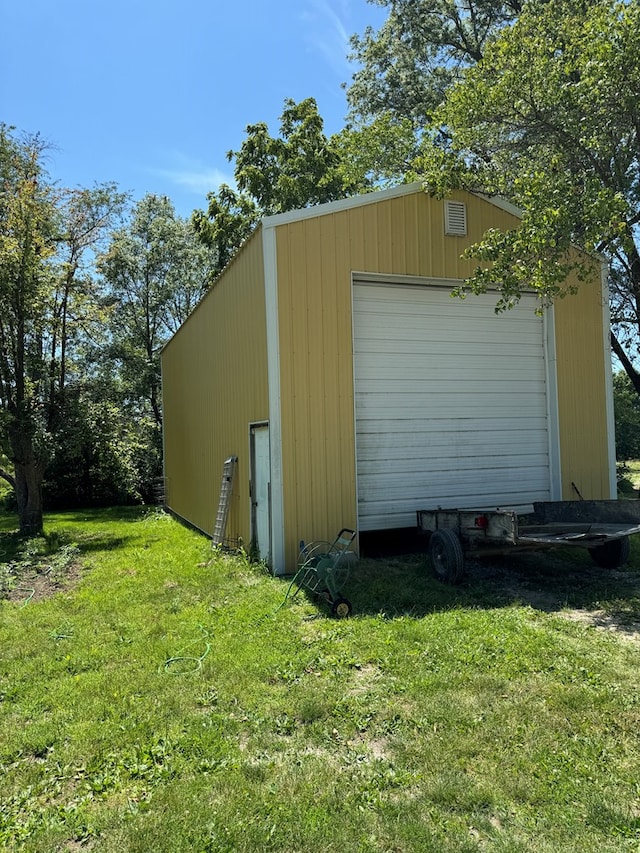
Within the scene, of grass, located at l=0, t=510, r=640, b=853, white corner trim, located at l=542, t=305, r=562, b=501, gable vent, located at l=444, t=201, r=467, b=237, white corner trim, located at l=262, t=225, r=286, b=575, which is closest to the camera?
grass, located at l=0, t=510, r=640, b=853

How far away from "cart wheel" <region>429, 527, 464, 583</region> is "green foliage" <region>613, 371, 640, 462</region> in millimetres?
21480

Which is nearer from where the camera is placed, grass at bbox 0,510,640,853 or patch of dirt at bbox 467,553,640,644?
grass at bbox 0,510,640,853

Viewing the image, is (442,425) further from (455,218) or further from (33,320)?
(33,320)

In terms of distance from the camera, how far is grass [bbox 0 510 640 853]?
251 cm

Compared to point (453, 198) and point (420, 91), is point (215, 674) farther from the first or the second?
point (420, 91)

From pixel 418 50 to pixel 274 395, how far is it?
589 inches

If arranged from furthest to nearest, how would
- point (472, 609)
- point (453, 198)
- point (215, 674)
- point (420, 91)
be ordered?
1. point (420, 91)
2. point (453, 198)
3. point (472, 609)
4. point (215, 674)

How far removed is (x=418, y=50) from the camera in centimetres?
1684

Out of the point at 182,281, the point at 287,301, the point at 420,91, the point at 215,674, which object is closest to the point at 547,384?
the point at 287,301

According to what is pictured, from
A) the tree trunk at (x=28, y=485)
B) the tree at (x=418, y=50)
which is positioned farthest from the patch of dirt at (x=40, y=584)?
the tree at (x=418, y=50)

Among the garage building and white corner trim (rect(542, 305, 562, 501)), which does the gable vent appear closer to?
the garage building

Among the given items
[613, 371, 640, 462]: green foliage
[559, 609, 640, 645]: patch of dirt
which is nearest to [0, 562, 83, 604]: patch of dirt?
[559, 609, 640, 645]: patch of dirt

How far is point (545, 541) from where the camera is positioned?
5.61 m

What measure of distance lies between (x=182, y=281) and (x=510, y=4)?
15328mm
